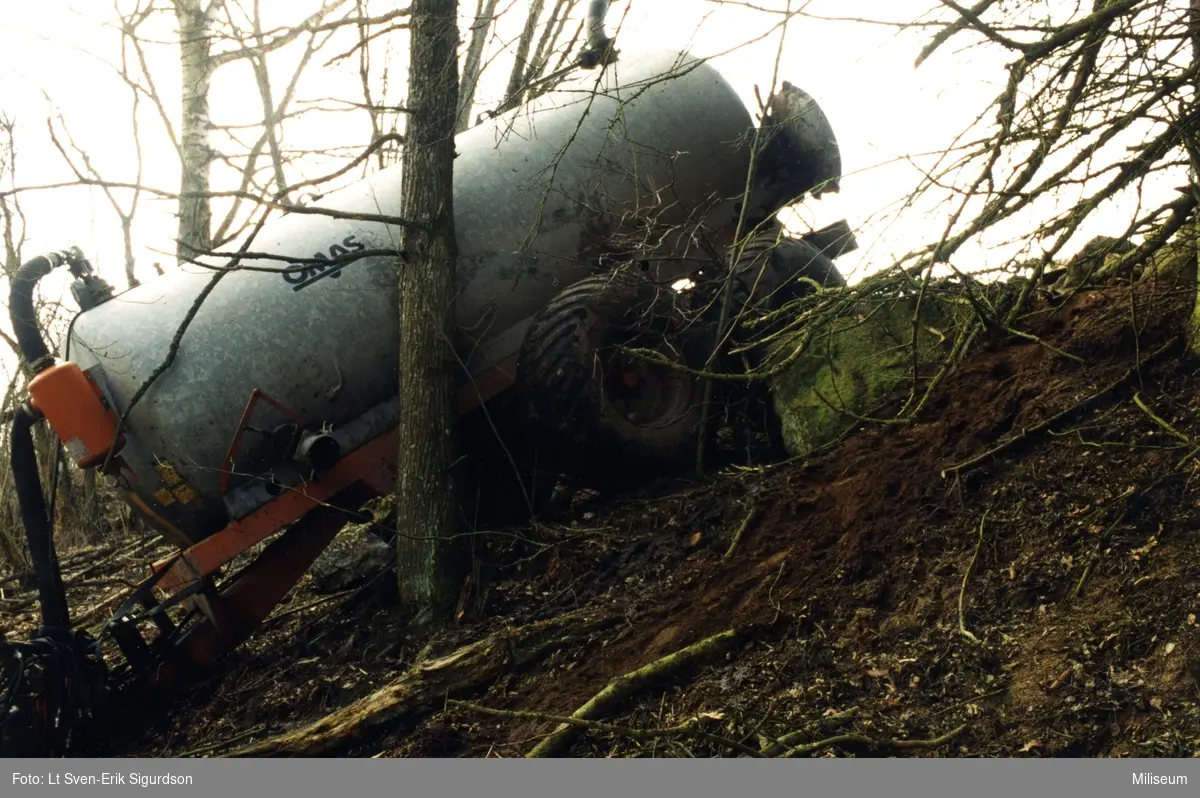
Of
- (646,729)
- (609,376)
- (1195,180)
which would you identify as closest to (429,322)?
(609,376)

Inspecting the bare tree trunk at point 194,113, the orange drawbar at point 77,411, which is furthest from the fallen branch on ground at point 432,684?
the bare tree trunk at point 194,113

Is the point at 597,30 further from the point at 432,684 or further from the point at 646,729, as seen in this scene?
the point at 646,729

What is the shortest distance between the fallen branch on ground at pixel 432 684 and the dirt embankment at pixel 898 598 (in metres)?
0.06

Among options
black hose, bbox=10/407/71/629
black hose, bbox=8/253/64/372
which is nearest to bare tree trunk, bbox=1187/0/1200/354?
black hose, bbox=8/253/64/372

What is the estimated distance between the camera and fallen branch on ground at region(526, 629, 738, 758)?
389 cm

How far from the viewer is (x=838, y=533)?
4.72 metres

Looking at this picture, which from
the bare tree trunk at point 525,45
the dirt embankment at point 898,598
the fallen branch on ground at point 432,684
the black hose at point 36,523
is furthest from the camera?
the bare tree trunk at point 525,45

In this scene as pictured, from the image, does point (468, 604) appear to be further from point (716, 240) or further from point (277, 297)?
point (716, 240)

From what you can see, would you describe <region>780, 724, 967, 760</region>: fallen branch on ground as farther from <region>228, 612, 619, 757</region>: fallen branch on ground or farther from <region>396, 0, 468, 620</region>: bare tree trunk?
<region>396, 0, 468, 620</region>: bare tree trunk

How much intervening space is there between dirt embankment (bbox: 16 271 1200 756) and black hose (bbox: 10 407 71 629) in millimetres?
705

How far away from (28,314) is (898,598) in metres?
4.17

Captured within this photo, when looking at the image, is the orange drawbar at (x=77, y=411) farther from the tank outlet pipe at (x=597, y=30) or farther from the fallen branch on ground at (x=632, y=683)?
the tank outlet pipe at (x=597, y=30)

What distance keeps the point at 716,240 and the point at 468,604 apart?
280 centimetres

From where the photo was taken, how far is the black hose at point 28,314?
519 centimetres
